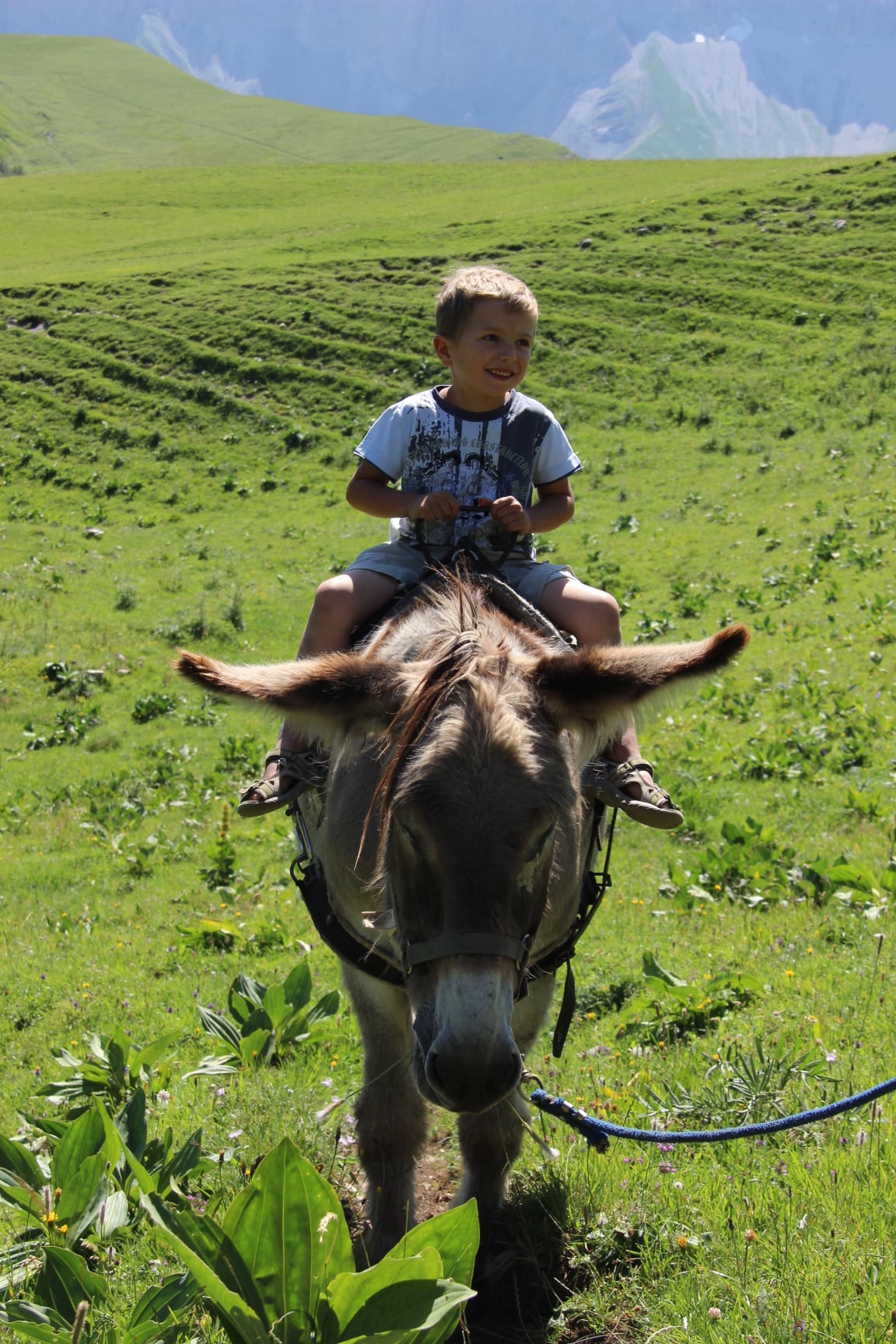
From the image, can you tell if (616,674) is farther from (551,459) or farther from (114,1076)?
(114,1076)

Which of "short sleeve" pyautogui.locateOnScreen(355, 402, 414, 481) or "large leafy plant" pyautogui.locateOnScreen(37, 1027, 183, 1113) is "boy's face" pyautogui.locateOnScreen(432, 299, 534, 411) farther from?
"large leafy plant" pyautogui.locateOnScreen(37, 1027, 183, 1113)

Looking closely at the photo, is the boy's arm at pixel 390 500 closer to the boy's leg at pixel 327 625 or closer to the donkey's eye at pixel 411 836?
the boy's leg at pixel 327 625

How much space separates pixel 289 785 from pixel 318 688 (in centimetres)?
128

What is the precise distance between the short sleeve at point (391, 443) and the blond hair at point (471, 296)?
43cm

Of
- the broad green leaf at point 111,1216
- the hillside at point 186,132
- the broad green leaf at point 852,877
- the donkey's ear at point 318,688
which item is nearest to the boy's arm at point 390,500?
the donkey's ear at point 318,688

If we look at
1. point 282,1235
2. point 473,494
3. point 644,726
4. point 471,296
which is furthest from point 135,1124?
point 471,296

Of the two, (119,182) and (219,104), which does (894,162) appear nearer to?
(119,182)

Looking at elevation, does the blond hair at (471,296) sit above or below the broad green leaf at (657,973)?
above

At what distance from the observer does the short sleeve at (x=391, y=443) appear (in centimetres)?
445

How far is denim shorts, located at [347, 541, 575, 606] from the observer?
168 inches

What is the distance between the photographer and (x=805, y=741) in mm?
9570

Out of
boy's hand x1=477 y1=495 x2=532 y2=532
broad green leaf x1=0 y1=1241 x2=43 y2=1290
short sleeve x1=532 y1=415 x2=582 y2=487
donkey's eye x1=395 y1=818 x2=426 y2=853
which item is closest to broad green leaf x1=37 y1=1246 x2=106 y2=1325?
broad green leaf x1=0 y1=1241 x2=43 y2=1290

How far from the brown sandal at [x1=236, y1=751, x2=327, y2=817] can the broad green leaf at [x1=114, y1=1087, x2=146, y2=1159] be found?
1145mm

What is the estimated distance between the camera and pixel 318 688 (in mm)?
2934
